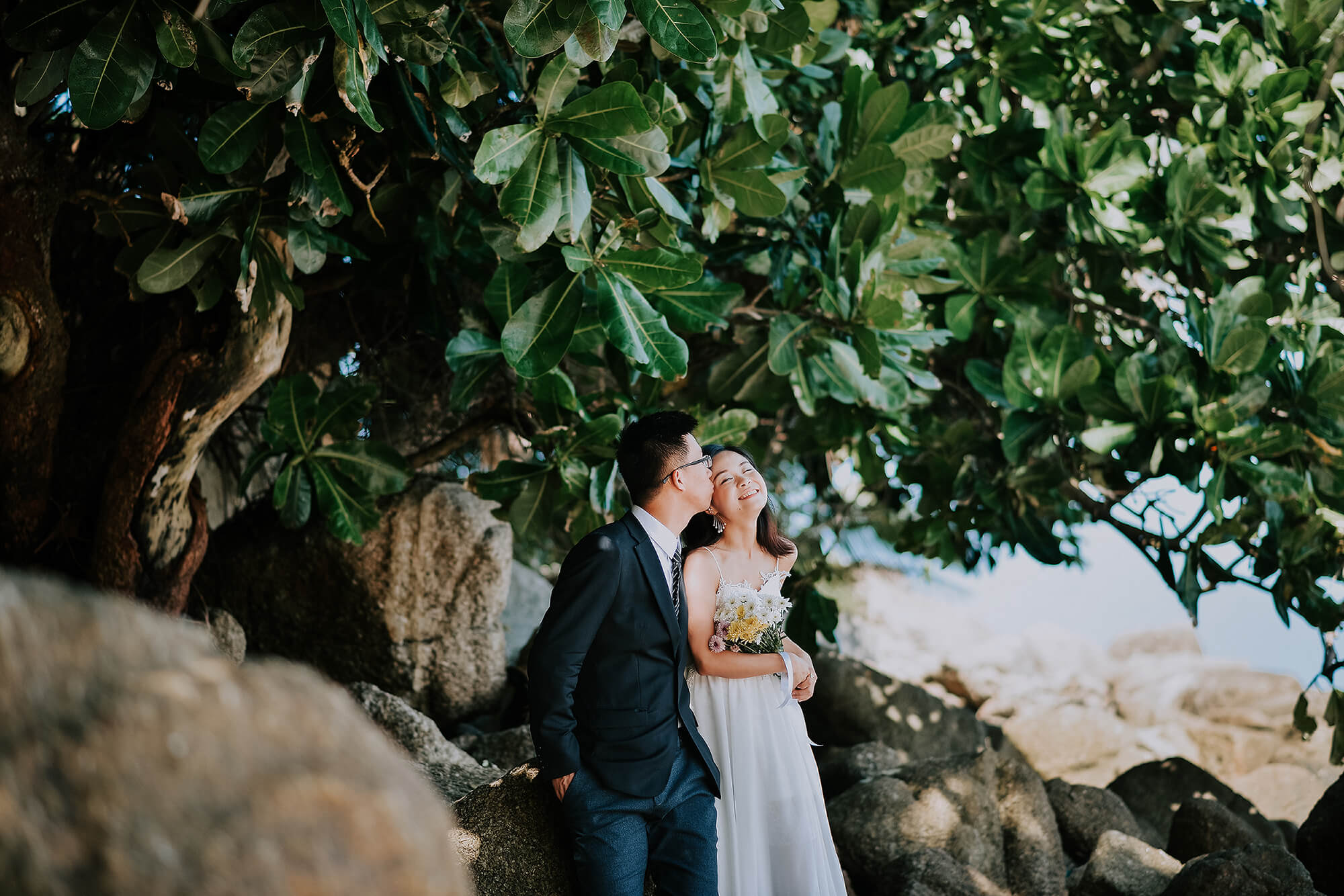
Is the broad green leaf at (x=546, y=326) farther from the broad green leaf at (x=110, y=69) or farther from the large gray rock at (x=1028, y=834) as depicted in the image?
the large gray rock at (x=1028, y=834)

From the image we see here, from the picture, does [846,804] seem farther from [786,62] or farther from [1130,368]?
[786,62]

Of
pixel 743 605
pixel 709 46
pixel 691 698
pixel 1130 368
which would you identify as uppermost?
pixel 709 46

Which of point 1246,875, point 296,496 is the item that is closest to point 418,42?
point 296,496

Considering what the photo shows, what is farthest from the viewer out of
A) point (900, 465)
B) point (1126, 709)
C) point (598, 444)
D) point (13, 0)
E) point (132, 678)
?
point (1126, 709)

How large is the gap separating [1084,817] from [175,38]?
446 cm

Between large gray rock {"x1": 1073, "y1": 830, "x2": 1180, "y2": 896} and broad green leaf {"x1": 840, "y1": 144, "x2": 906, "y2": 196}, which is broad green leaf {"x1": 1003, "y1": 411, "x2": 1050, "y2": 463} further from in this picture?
large gray rock {"x1": 1073, "y1": 830, "x2": 1180, "y2": 896}

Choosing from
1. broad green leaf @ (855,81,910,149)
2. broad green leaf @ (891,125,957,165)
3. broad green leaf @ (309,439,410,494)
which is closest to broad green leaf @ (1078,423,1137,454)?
broad green leaf @ (891,125,957,165)

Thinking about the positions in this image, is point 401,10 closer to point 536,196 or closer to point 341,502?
point 536,196

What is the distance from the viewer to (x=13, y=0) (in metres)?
2.88

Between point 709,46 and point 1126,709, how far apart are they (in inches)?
389

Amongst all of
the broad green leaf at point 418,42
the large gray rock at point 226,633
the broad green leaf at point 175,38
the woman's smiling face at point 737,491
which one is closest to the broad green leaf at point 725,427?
the woman's smiling face at point 737,491

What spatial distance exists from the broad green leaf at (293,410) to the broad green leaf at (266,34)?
1.44 meters

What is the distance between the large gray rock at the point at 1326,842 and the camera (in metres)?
3.66

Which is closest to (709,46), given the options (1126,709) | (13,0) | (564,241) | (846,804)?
(564,241)
